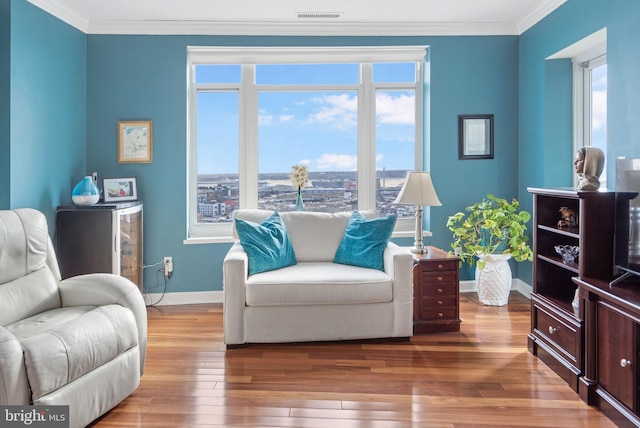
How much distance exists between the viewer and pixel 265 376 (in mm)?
2695

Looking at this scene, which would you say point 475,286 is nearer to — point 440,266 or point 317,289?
point 440,266

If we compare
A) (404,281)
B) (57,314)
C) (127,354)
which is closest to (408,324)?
(404,281)

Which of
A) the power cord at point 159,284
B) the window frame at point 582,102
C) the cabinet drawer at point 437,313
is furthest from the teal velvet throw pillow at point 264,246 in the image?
the window frame at point 582,102

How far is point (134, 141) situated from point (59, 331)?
8.29 ft

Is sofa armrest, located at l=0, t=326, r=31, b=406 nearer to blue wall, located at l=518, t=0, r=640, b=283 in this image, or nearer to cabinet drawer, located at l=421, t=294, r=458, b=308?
cabinet drawer, located at l=421, t=294, r=458, b=308

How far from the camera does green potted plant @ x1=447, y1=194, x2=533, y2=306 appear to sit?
401cm

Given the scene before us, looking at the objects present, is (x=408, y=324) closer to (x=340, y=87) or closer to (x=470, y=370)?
(x=470, y=370)

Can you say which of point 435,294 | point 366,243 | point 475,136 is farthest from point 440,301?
point 475,136

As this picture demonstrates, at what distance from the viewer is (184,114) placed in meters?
4.21

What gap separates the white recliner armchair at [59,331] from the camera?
1846 mm

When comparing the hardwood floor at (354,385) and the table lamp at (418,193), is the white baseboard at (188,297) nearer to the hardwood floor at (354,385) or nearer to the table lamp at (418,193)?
the hardwood floor at (354,385)

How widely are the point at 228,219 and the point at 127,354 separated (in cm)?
221

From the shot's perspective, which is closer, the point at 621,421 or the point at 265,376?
the point at 621,421

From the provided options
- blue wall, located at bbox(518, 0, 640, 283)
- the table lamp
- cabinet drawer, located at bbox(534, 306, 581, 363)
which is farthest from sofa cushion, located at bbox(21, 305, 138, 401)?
blue wall, located at bbox(518, 0, 640, 283)
